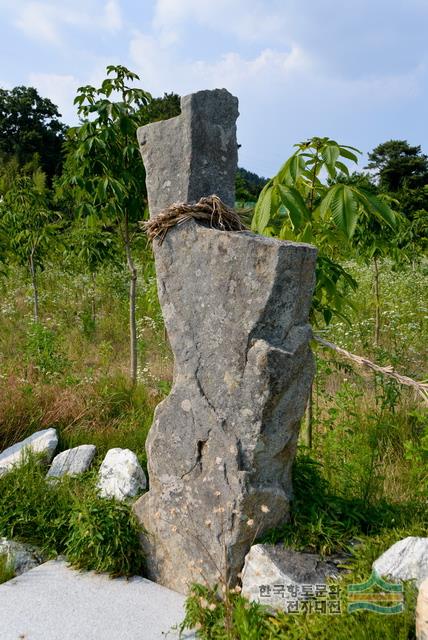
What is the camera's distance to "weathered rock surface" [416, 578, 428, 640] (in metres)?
1.97

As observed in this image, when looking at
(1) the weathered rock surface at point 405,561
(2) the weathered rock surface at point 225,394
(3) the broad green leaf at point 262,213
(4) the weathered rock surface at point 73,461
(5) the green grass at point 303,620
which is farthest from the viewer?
(4) the weathered rock surface at point 73,461

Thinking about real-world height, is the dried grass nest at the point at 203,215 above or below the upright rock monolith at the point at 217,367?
above

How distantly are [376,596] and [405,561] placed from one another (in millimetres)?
191

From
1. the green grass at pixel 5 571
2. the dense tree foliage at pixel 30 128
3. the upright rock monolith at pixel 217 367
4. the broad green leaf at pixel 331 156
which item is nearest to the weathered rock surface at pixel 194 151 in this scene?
→ the upright rock monolith at pixel 217 367

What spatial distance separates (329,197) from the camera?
2.73 m

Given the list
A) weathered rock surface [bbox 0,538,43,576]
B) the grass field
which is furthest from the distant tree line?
weathered rock surface [bbox 0,538,43,576]

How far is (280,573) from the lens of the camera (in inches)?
92.5

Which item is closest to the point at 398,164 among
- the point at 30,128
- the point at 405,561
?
the point at 30,128

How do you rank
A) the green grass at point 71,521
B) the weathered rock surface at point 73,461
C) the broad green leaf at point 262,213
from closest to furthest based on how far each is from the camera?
1. the broad green leaf at point 262,213
2. the green grass at point 71,521
3. the weathered rock surface at point 73,461

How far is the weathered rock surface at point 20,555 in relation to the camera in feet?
9.88

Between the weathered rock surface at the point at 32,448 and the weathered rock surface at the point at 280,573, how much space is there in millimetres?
1999

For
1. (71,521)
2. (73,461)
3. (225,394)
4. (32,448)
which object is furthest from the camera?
(32,448)

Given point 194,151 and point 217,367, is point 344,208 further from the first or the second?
point 217,367

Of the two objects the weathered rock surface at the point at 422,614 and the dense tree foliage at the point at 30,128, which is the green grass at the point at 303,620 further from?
the dense tree foliage at the point at 30,128
